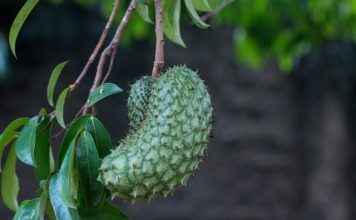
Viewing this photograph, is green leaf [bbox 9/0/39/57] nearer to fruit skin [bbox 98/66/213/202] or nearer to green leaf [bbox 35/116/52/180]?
green leaf [bbox 35/116/52/180]

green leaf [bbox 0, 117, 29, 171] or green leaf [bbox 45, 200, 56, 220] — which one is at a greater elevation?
green leaf [bbox 0, 117, 29, 171]

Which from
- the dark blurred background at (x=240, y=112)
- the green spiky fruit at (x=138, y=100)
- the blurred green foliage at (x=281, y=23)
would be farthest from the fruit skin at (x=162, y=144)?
the dark blurred background at (x=240, y=112)

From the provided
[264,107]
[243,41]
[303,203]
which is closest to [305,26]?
[243,41]

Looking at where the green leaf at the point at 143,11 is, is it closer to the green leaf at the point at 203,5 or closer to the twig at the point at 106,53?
the green leaf at the point at 203,5

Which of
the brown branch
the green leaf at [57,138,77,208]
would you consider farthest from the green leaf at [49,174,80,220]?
the brown branch

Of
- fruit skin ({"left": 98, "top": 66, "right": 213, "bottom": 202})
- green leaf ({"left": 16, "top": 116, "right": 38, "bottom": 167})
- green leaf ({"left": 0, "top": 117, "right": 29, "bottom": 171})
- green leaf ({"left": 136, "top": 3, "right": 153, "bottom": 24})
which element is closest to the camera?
fruit skin ({"left": 98, "top": 66, "right": 213, "bottom": 202})

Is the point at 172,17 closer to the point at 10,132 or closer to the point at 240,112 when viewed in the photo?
the point at 10,132

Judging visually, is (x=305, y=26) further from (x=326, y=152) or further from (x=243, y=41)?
(x=326, y=152)
